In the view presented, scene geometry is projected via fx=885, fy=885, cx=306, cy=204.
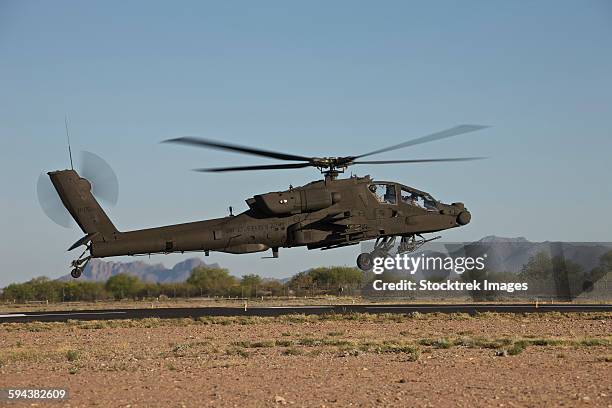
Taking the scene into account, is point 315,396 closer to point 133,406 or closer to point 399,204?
point 133,406

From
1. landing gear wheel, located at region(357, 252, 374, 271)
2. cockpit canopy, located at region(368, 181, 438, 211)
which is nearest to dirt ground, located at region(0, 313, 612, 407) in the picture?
landing gear wheel, located at region(357, 252, 374, 271)

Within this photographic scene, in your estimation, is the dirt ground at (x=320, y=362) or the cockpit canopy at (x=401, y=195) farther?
the cockpit canopy at (x=401, y=195)

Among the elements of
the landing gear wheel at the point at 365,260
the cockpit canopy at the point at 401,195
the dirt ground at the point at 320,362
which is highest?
the cockpit canopy at the point at 401,195

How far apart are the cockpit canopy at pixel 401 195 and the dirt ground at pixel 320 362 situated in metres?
4.75

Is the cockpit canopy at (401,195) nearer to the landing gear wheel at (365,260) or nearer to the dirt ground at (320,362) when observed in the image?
the landing gear wheel at (365,260)

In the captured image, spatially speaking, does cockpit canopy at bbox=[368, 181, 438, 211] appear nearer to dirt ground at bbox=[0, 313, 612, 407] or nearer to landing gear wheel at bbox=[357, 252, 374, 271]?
landing gear wheel at bbox=[357, 252, 374, 271]

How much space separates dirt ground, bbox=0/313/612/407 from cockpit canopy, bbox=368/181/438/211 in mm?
4755

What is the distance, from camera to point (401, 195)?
1419 inches

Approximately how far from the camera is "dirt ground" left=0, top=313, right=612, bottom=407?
1659 centimetres

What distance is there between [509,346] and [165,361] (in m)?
9.67

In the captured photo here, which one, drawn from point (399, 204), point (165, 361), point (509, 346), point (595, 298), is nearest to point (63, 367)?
point (165, 361)

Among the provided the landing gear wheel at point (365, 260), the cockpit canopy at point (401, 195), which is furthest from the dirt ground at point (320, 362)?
the cockpit canopy at point (401, 195)

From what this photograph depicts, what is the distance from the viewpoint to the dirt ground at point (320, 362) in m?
16.6

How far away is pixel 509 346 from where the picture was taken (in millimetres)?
25094
